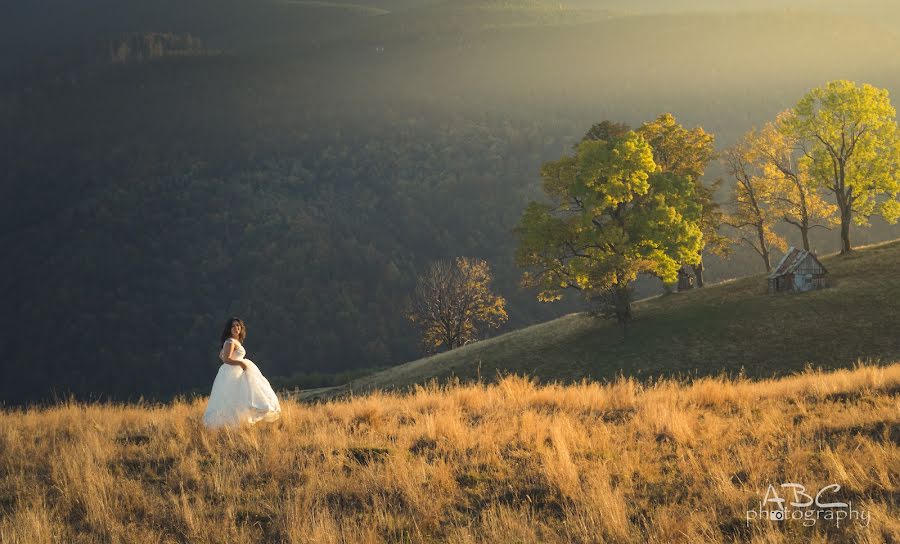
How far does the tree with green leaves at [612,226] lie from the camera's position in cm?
4062

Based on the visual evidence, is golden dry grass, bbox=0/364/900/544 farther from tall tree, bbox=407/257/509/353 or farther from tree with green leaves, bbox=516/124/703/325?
tall tree, bbox=407/257/509/353

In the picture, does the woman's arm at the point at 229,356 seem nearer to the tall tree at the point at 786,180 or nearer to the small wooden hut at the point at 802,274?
the small wooden hut at the point at 802,274

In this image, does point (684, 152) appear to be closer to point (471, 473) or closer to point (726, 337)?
point (726, 337)

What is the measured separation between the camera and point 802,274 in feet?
137

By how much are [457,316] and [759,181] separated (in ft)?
102

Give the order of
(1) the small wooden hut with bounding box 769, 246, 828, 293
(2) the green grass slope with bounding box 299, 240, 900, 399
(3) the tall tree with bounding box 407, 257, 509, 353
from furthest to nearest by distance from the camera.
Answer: (3) the tall tree with bounding box 407, 257, 509, 353 < (1) the small wooden hut with bounding box 769, 246, 828, 293 < (2) the green grass slope with bounding box 299, 240, 900, 399

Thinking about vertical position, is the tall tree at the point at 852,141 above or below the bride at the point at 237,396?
above

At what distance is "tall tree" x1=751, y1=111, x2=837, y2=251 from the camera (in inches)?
2052

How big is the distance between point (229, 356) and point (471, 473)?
6118 mm

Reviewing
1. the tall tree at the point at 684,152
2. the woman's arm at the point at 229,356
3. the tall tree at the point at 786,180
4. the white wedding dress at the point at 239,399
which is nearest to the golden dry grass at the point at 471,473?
the white wedding dress at the point at 239,399

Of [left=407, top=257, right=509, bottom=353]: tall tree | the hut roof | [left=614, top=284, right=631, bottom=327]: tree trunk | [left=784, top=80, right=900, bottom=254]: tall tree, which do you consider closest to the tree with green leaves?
[left=614, top=284, right=631, bottom=327]: tree trunk

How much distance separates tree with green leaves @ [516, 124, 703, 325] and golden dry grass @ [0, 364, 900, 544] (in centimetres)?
2800

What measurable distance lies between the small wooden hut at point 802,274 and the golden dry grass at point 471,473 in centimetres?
3174

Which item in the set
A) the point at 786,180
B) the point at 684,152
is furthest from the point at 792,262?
the point at 786,180
